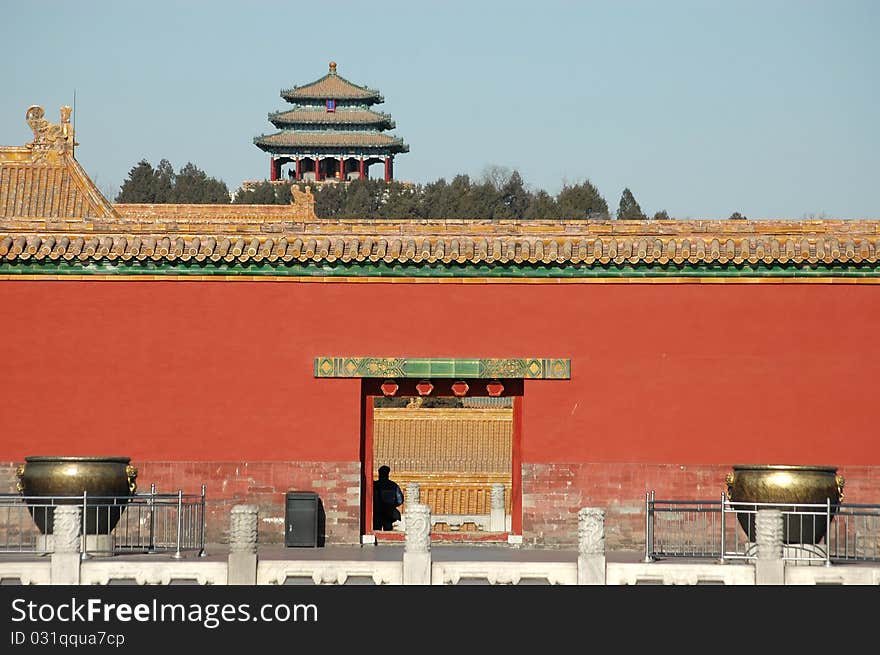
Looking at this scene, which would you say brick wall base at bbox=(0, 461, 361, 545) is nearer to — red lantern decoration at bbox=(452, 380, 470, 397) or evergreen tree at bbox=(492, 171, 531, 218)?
red lantern decoration at bbox=(452, 380, 470, 397)

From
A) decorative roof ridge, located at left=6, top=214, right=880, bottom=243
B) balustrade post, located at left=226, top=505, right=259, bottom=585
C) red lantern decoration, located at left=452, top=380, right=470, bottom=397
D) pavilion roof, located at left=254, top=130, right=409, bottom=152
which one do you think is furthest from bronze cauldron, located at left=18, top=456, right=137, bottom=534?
pavilion roof, located at left=254, top=130, right=409, bottom=152

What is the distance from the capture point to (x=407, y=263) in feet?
74.6

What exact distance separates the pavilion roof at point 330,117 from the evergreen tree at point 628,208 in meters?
21.2

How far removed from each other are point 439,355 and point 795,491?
15.1 ft

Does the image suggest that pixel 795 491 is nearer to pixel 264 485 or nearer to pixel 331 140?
pixel 264 485

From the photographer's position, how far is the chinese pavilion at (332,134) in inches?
3174

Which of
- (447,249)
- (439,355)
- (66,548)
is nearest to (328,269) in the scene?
(447,249)

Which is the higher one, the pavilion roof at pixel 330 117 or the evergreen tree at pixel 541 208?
the pavilion roof at pixel 330 117

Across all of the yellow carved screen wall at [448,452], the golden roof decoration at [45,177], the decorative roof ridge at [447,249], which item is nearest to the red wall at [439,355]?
the decorative roof ridge at [447,249]

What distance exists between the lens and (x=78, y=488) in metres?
20.4

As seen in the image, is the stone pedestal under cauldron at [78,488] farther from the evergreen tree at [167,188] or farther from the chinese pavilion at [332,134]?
the chinese pavilion at [332,134]
